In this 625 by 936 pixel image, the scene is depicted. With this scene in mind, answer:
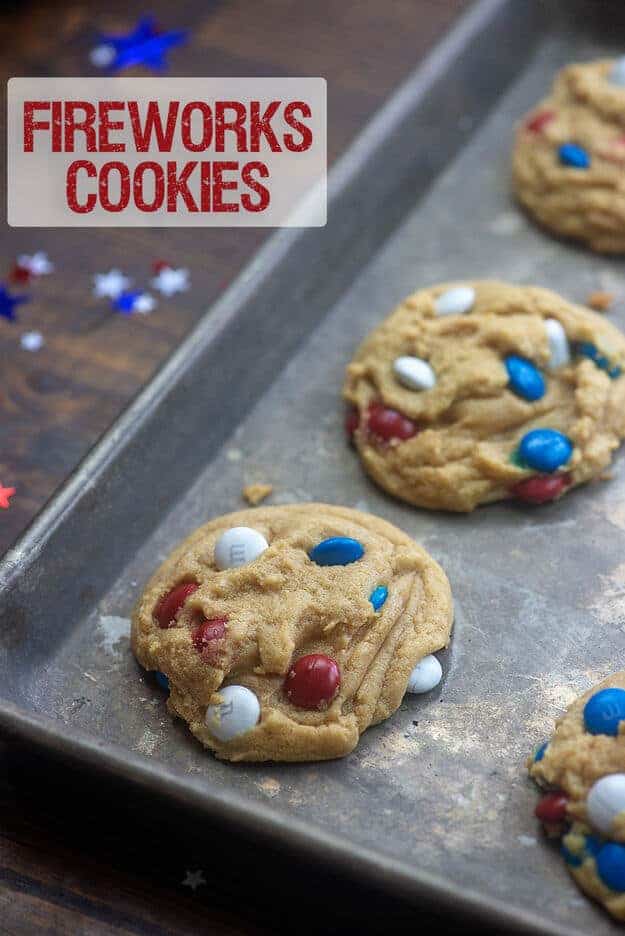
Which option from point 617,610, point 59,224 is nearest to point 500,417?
point 617,610

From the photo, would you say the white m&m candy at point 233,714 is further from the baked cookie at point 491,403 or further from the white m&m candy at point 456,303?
the white m&m candy at point 456,303

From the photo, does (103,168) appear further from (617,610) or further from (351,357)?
(617,610)

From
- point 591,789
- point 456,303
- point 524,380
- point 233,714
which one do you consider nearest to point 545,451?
point 524,380

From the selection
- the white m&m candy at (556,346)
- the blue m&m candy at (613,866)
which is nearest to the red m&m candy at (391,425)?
the white m&m candy at (556,346)

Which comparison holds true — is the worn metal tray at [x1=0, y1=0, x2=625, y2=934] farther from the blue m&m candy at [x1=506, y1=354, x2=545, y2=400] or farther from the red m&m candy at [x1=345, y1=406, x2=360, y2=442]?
the blue m&m candy at [x1=506, y1=354, x2=545, y2=400]

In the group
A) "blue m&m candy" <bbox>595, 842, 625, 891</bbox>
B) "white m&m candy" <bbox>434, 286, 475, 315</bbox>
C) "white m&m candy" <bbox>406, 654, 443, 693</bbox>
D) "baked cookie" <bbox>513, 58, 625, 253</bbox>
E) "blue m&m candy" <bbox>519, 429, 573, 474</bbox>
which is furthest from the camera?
"baked cookie" <bbox>513, 58, 625, 253</bbox>

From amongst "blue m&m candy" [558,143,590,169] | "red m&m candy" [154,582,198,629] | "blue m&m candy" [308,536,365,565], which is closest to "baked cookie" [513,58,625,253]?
"blue m&m candy" [558,143,590,169]

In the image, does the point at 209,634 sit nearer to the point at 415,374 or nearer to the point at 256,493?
the point at 256,493
